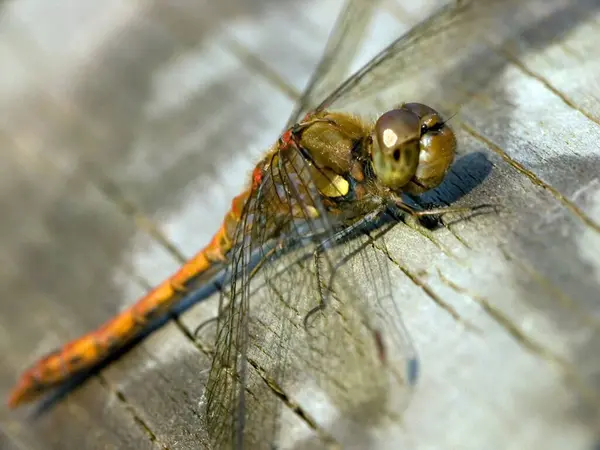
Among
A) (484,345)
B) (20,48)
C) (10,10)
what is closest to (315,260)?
(484,345)

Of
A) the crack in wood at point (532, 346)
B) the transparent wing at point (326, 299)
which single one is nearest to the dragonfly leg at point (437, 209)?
the transparent wing at point (326, 299)

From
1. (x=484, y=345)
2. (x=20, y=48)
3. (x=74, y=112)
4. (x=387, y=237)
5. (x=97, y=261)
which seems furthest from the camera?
(x=20, y=48)

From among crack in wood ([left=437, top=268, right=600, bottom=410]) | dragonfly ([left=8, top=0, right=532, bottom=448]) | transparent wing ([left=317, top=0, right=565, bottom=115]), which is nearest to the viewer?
crack in wood ([left=437, top=268, right=600, bottom=410])

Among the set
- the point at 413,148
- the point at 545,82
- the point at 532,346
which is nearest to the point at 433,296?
the point at 532,346

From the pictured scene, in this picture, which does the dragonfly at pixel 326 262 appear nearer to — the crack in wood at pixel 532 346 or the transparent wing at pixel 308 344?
the transparent wing at pixel 308 344

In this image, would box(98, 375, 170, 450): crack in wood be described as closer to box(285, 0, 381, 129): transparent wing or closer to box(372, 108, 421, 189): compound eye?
box(372, 108, 421, 189): compound eye

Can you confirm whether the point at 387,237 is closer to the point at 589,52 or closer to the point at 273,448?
the point at 273,448

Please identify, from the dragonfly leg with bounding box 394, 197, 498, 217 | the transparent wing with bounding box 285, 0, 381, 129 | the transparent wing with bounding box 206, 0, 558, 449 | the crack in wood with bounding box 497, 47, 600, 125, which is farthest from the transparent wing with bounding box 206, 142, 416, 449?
the crack in wood with bounding box 497, 47, 600, 125
